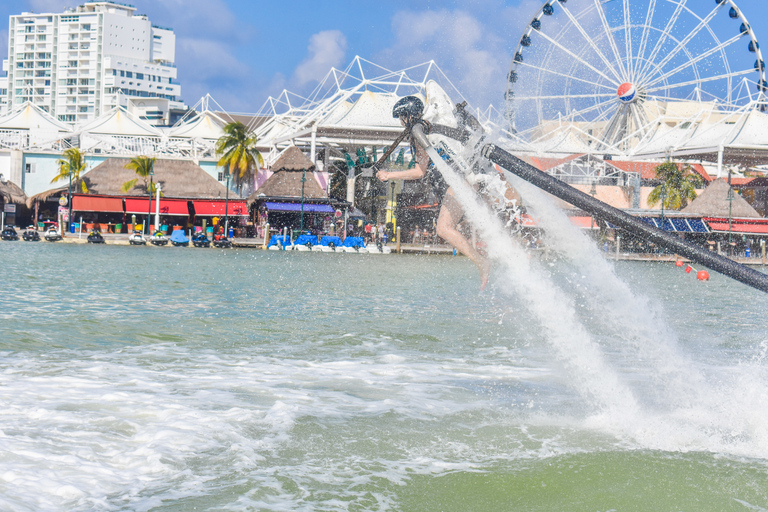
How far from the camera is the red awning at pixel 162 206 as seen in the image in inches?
2739

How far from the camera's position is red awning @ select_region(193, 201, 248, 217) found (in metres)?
70.0

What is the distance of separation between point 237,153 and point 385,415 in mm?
70167

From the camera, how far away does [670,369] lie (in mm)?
8266

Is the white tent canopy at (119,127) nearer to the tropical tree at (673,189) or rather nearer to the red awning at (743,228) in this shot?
the tropical tree at (673,189)

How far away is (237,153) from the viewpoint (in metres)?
74.5

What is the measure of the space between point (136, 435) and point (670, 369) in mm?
5693

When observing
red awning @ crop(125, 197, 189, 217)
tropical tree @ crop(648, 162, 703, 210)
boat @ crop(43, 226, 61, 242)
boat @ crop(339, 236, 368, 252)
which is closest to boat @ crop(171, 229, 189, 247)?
red awning @ crop(125, 197, 189, 217)

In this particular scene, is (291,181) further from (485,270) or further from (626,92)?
(485,270)

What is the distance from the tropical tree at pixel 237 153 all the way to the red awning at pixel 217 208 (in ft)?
17.4

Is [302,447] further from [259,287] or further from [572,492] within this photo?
[259,287]

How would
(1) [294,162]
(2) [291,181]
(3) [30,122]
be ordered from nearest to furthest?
(2) [291,181]
(1) [294,162]
(3) [30,122]

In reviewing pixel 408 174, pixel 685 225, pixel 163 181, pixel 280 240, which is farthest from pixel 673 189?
pixel 408 174

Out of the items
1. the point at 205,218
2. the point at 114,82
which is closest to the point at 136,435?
the point at 205,218

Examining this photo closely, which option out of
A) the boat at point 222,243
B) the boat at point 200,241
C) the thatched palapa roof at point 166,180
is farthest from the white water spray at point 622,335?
the thatched palapa roof at point 166,180
